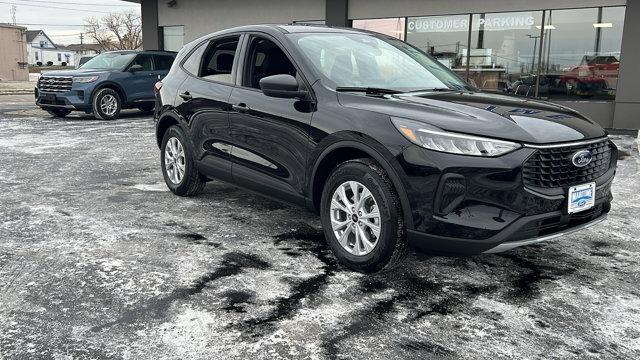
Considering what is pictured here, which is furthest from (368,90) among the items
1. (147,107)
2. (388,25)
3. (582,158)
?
(147,107)

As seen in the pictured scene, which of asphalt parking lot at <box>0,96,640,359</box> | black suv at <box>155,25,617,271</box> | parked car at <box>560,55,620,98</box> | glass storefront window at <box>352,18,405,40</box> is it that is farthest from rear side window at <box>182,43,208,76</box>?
parked car at <box>560,55,620,98</box>

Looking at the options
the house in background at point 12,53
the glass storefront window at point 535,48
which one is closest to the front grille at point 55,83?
the glass storefront window at point 535,48

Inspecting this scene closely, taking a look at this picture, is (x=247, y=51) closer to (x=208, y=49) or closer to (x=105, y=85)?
(x=208, y=49)

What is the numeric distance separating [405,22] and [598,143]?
11.6 metres

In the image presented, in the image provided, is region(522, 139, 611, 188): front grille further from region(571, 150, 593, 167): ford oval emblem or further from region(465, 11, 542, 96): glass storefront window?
region(465, 11, 542, 96): glass storefront window

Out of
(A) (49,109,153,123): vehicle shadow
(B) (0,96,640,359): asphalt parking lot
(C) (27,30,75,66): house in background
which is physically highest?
(C) (27,30,75,66): house in background

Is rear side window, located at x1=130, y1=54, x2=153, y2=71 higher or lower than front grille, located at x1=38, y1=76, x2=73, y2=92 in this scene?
higher

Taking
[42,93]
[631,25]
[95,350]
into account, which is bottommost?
[95,350]

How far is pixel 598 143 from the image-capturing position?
367 centimetres

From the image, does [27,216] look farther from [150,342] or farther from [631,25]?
[631,25]

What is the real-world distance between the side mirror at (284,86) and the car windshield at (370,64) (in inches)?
9.4

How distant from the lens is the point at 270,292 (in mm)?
3477

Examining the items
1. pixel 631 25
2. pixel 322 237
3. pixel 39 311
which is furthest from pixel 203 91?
pixel 631 25

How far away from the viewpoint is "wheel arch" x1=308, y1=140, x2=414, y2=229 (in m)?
3.42
